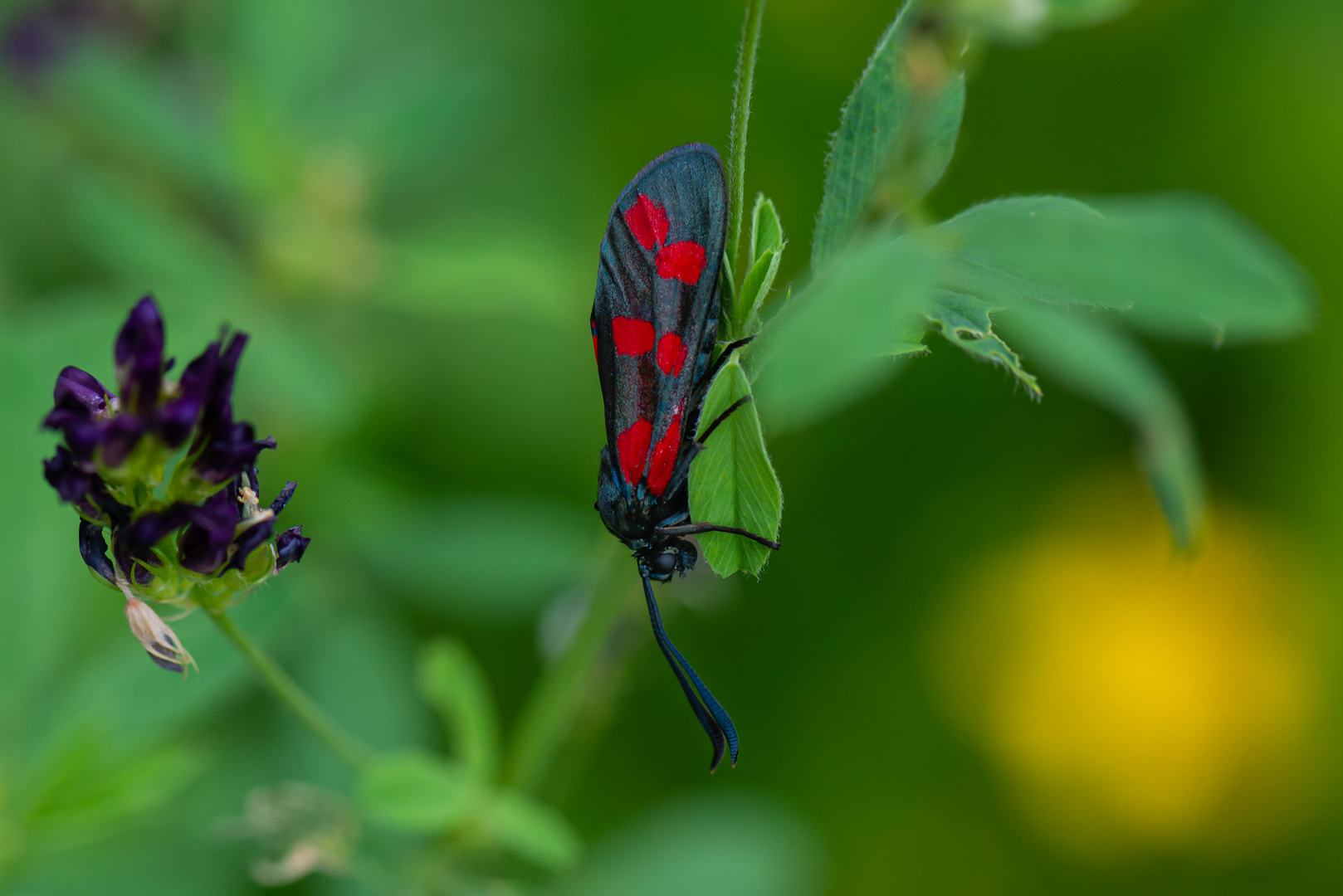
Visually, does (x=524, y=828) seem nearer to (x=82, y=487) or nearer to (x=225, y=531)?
(x=225, y=531)

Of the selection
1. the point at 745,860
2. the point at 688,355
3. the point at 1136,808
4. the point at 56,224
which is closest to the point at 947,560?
the point at 1136,808

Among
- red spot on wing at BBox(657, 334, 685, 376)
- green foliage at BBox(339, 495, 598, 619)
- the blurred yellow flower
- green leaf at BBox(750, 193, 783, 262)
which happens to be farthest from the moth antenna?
the blurred yellow flower

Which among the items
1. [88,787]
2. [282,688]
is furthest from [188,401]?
[88,787]

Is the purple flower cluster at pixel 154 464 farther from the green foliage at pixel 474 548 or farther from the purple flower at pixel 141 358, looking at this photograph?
the green foliage at pixel 474 548

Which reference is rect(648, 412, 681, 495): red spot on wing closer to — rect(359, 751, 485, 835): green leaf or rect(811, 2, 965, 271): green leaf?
rect(811, 2, 965, 271): green leaf

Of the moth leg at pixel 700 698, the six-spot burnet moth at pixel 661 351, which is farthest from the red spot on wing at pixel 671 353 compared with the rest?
the moth leg at pixel 700 698
